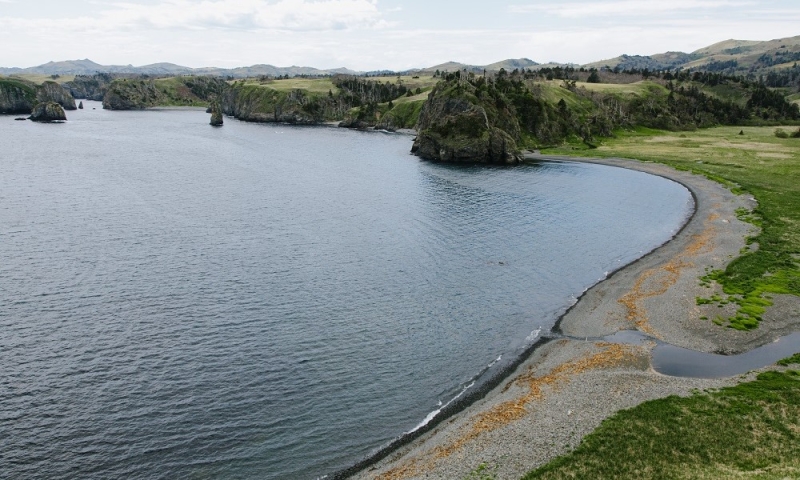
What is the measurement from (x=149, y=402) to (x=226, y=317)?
1535 centimetres

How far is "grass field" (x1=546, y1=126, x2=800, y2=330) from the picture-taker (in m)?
61.3

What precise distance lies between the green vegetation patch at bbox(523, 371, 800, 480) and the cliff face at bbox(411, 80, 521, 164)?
13111cm

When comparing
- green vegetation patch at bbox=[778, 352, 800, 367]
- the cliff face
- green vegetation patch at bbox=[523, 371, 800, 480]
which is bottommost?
green vegetation patch at bbox=[523, 371, 800, 480]

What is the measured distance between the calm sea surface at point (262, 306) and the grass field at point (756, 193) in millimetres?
15374

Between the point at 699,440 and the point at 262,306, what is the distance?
145ft

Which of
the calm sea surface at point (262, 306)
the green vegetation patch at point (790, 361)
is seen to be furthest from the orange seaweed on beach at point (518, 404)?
the green vegetation patch at point (790, 361)

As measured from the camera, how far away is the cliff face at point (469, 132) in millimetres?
165875

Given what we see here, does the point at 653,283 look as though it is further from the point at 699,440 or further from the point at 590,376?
the point at 699,440

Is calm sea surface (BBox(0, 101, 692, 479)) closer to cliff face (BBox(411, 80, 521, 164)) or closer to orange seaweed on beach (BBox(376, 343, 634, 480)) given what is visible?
orange seaweed on beach (BBox(376, 343, 634, 480))

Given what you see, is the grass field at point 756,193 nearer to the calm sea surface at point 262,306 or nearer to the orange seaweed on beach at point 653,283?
the orange seaweed on beach at point 653,283

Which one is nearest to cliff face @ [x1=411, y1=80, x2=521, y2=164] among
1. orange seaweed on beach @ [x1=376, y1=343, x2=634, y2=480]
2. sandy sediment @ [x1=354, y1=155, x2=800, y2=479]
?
sandy sediment @ [x1=354, y1=155, x2=800, y2=479]

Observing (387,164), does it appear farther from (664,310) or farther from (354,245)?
(664,310)

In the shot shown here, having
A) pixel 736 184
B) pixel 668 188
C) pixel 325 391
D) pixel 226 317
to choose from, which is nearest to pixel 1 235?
pixel 226 317

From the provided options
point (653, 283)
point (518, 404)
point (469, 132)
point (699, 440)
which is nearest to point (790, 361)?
point (699, 440)
